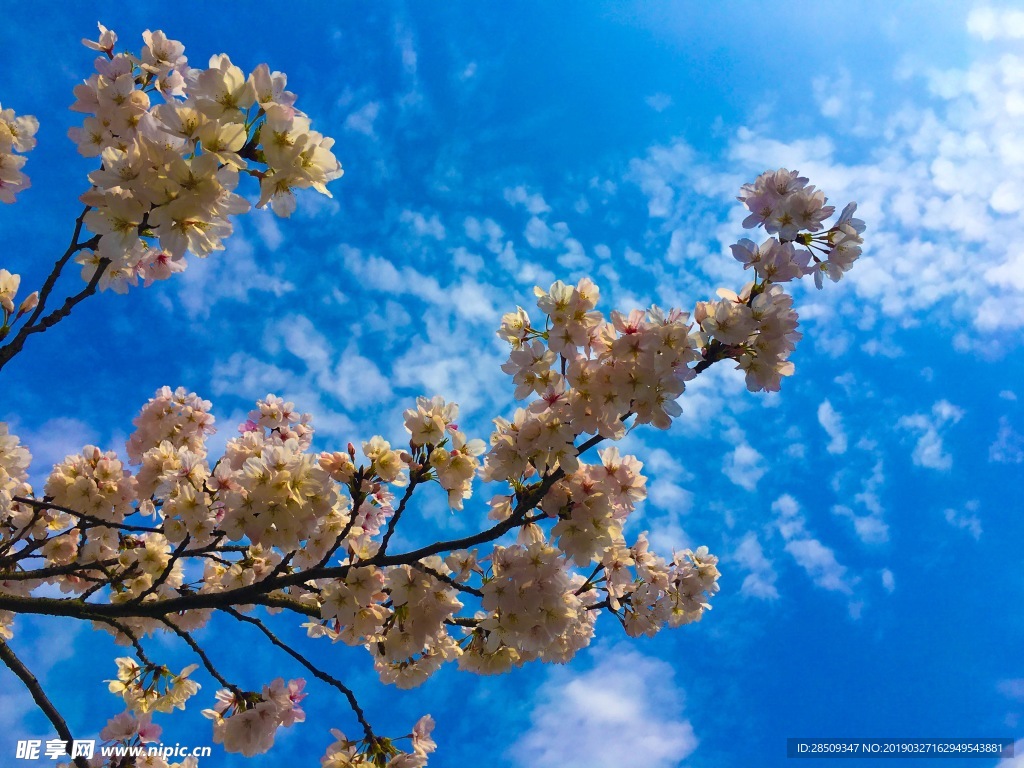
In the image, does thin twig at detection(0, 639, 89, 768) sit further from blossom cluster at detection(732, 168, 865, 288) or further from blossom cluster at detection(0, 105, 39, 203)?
blossom cluster at detection(732, 168, 865, 288)

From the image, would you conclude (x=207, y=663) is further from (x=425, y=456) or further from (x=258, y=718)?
(x=425, y=456)

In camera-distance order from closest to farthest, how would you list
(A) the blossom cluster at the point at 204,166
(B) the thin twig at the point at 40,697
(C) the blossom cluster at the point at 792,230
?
(A) the blossom cluster at the point at 204,166 → (C) the blossom cluster at the point at 792,230 → (B) the thin twig at the point at 40,697

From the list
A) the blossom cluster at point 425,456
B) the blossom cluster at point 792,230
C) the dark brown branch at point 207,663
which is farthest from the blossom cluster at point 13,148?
the blossom cluster at point 792,230

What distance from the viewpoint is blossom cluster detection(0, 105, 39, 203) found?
432 cm

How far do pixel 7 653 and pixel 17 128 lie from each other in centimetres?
384

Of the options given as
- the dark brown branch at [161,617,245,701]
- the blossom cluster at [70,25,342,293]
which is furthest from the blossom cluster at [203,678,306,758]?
the blossom cluster at [70,25,342,293]

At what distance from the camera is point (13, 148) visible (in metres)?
4.43

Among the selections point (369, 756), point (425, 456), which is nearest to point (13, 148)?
point (425, 456)

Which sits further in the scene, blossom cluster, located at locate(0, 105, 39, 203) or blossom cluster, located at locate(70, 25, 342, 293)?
blossom cluster, located at locate(0, 105, 39, 203)

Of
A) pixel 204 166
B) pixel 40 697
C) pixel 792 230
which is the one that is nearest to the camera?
pixel 204 166

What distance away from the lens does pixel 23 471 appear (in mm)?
4879

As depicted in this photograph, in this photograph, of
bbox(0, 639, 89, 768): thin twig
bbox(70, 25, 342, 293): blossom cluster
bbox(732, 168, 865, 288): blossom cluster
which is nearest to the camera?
bbox(70, 25, 342, 293): blossom cluster

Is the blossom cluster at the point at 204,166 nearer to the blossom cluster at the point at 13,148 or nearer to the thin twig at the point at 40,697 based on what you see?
the blossom cluster at the point at 13,148

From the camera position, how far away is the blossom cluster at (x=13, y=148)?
4320 mm
